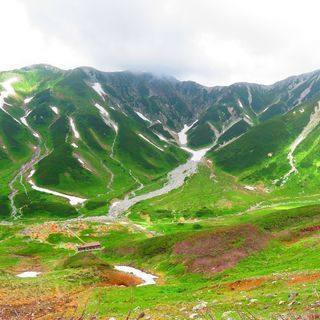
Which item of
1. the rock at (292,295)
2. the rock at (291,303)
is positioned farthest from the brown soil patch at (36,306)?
the rock at (291,303)

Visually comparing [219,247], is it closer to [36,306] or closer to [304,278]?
[304,278]

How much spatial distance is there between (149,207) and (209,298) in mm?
150512

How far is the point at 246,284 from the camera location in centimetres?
4184

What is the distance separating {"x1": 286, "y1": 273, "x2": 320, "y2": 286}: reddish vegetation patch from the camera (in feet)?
122

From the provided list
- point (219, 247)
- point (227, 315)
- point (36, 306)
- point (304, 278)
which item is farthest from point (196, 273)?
point (227, 315)

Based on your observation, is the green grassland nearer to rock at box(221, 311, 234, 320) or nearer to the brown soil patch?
rock at box(221, 311, 234, 320)

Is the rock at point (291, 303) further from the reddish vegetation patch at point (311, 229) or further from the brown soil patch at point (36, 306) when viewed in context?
the reddish vegetation patch at point (311, 229)

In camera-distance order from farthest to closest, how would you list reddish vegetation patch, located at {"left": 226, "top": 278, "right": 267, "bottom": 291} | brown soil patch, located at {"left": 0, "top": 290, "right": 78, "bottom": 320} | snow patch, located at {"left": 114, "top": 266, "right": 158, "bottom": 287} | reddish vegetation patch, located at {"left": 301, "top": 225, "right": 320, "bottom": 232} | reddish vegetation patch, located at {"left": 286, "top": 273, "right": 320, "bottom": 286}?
reddish vegetation patch, located at {"left": 301, "top": 225, "right": 320, "bottom": 232}, snow patch, located at {"left": 114, "top": 266, "right": 158, "bottom": 287}, reddish vegetation patch, located at {"left": 226, "top": 278, "right": 267, "bottom": 291}, brown soil patch, located at {"left": 0, "top": 290, "right": 78, "bottom": 320}, reddish vegetation patch, located at {"left": 286, "top": 273, "right": 320, "bottom": 286}

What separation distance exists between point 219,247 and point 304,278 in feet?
Answer: 96.6

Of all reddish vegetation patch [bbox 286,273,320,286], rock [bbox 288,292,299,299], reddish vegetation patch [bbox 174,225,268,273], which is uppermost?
rock [bbox 288,292,299,299]

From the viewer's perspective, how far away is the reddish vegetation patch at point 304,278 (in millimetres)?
37037

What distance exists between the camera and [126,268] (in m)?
76.2

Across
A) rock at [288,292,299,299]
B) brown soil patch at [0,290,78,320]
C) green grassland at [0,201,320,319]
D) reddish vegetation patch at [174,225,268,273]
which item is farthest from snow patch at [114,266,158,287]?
rock at [288,292,299,299]

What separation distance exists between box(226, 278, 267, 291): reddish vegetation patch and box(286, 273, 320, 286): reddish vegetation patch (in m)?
3.49
